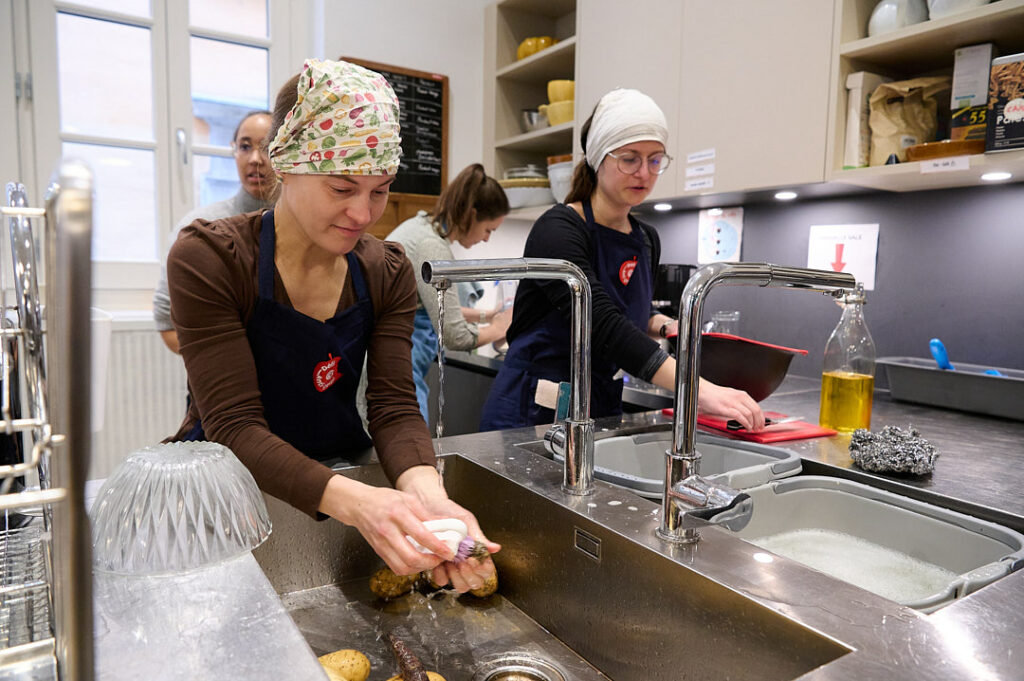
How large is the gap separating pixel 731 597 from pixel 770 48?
5.26ft

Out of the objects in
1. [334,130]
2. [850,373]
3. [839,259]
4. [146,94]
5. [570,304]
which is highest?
[146,94]

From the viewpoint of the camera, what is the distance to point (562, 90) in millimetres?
2686

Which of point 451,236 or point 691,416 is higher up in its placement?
point 451,236

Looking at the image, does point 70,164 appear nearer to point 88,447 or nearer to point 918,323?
point 88,447

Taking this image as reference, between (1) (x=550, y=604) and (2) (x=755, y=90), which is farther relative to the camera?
(2) (x=755, y=90)

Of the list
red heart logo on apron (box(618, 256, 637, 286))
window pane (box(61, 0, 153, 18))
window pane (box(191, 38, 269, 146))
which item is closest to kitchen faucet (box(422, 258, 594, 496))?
red heart logo on apron (box(618, 256, 637, 286))

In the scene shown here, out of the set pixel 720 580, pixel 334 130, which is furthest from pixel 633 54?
pixel 720 580

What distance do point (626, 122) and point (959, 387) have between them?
970 millimetres

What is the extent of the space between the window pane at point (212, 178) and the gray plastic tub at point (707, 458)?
2.23 meters

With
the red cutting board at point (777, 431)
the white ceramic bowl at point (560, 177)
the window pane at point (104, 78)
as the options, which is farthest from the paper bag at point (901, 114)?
the window pane at point (104, 78)

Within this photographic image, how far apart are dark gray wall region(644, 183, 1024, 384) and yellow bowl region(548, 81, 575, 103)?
86 centimetres

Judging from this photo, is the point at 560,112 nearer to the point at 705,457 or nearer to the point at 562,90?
the point at 562,90

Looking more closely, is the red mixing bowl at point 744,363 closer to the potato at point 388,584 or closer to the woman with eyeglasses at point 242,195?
the potato at point 388,584

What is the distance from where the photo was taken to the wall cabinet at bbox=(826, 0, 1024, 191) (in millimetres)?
1433
